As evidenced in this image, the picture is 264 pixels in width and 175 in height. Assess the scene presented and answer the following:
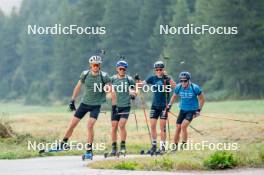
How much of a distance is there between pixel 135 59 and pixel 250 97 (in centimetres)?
2586

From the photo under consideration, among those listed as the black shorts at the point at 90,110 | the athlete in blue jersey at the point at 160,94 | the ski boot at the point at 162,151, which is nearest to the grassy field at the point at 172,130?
the ski boot at the point at 162,151

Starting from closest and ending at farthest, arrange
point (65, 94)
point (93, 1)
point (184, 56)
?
1. point (184, 56)
2. point (93, 1)
3. point (65, 94)

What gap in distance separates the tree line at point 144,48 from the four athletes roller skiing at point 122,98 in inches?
1046

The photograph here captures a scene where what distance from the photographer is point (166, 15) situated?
267 ft

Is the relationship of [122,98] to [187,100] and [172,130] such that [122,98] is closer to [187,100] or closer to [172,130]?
[187,100]

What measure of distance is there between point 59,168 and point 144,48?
225 feet

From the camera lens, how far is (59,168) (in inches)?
540

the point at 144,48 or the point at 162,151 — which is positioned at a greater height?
the point at 144,48

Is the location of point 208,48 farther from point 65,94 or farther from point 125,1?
point 65,94

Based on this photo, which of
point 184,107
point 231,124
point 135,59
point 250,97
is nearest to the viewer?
point 184,107

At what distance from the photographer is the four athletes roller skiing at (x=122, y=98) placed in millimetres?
15281

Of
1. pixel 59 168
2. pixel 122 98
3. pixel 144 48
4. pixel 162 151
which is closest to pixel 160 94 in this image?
pixel 122 98

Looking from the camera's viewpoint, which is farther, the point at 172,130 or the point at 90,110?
the point at 172,130

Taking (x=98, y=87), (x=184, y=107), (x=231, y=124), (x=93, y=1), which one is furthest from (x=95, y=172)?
(x=93, y=1)
